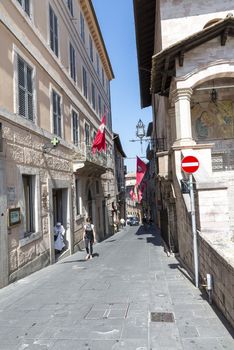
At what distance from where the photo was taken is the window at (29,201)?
10031mm

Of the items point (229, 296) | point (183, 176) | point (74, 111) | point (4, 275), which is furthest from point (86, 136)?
point (229, 296)

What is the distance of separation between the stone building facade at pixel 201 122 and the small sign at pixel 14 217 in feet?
14.3

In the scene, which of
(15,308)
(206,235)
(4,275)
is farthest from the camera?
(4,275)

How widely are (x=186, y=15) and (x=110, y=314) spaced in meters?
11.6

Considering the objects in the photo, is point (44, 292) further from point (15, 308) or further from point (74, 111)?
point (74, 111)

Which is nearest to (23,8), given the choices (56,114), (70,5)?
(56,114)

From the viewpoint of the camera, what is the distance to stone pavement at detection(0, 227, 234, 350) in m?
4.45

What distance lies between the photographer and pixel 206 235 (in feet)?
22.3

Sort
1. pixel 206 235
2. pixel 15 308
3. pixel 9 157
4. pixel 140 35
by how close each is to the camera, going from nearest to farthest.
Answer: pixel 15 308 < pixel 206 235 < pixel 9 157 < pixel 140 35

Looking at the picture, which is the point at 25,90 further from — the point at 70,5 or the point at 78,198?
the point at 70,5

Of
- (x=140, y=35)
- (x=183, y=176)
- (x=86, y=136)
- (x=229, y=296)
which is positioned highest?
(x=140, y=35)

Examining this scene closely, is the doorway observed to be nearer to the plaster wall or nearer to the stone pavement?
the stone pavement

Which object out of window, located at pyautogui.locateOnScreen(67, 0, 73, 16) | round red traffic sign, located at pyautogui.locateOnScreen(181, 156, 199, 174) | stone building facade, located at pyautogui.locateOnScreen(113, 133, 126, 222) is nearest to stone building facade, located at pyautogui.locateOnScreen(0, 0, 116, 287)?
window, located at pyautogui.locateOnScreen(67, 0, 73, 16)

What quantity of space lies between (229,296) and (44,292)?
13.6 feet
